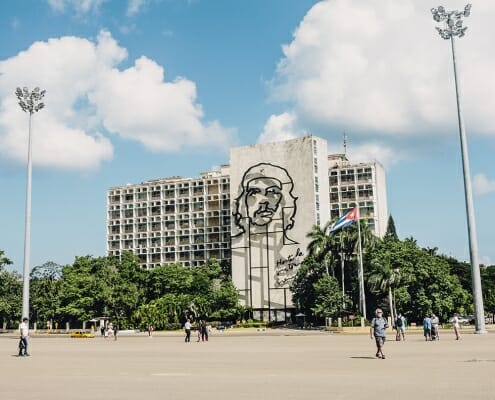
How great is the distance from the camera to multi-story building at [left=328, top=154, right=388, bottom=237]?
117688mm

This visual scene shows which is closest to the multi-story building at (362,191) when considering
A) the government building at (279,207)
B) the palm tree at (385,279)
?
the government building at (279,207)

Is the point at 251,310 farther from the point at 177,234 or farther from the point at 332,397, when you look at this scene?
A: the point at 332,397

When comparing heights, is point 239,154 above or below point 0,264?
above

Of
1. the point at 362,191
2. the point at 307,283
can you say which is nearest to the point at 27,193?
the point at 307,283

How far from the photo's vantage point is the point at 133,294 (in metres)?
89.3

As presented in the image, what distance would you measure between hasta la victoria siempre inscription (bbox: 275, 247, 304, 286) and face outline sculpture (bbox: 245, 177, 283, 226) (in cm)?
731

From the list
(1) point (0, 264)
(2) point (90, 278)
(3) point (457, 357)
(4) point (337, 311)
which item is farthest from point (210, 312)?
(3) point (457, 357)

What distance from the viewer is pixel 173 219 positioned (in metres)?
133

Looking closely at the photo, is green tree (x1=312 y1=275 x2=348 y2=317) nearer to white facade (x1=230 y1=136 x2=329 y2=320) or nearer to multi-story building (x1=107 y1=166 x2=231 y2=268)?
white facade (x1=230 y1=136 x2=329 y2=320)

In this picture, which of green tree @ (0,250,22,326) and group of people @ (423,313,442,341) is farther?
green tree @ (0,250,22,326)

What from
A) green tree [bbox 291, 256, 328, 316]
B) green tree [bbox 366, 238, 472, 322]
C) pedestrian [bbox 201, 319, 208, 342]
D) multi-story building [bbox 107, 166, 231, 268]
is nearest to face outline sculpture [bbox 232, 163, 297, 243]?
green tree [bbox 291, 256, 328, 316]

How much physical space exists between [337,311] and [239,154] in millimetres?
42500

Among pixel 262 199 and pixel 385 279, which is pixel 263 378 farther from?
pixel 262 199

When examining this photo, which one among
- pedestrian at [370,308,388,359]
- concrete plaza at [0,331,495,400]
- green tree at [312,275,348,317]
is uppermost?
green tree at [312,275,348,317]
